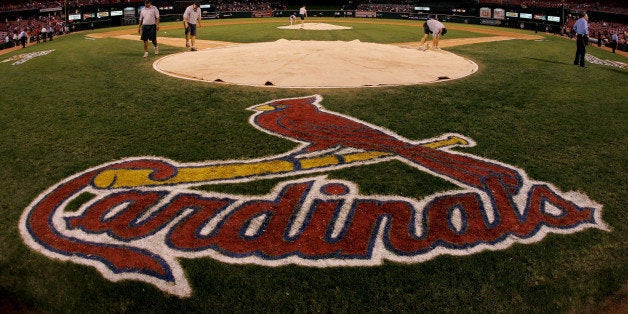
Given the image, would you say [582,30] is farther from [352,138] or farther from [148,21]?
[148,21]

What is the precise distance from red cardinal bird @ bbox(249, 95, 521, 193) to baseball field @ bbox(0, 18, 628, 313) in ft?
0.19

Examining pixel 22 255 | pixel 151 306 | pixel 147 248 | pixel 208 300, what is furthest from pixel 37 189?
pixel 208 300

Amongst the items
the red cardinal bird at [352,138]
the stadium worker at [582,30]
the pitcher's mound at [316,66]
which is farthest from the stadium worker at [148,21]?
the stadium worker at [582,30]

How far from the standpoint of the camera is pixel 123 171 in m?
7.01

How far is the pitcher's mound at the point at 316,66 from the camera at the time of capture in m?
13.9

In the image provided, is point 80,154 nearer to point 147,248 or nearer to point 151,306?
point 147,248

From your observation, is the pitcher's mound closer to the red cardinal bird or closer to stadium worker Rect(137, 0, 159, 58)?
stadium worker Rect(137, 0, 159, 58)

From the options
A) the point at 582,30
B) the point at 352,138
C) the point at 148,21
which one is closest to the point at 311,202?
the point at 352,138

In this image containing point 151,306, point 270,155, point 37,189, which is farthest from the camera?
point 270,155

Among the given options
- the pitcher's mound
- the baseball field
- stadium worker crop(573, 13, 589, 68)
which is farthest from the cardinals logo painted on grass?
stadium worker crop(573, 13, 589, 68)

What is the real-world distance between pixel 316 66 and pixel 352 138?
7819 mm

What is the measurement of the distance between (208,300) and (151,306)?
573mm

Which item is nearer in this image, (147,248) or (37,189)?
(147,248)

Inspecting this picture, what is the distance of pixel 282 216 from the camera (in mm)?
5664
